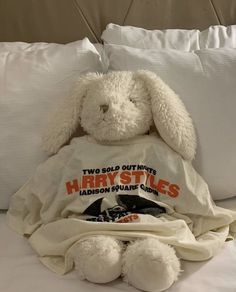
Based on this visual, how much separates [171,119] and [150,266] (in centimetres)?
39

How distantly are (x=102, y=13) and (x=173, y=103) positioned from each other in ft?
1.60

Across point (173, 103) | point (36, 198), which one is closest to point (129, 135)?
point (173, 103)

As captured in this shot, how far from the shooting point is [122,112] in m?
1.15

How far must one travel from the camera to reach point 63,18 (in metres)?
1.48

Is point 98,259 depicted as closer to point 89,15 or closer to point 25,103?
point 25,103

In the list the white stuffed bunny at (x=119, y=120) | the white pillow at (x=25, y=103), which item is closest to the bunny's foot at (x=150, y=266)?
the white stuffed bunny at (x=119, y=120)

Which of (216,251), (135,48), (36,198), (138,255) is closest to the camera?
(138,255)

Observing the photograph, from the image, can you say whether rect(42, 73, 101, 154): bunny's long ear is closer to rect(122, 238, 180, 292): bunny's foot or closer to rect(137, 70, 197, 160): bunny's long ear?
rect(137, 70, 197, 160): bunny's long ear

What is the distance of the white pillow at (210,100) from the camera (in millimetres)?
1240

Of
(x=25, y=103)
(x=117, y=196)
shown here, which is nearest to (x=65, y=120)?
(x=25, y=103)

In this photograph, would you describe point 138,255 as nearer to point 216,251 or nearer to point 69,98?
point 216,251

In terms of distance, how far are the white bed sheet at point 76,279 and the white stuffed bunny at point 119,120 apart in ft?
0.09

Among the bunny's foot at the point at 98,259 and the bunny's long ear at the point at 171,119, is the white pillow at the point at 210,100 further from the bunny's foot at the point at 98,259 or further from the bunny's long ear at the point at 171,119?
the bunny's foot at the point at 98,259

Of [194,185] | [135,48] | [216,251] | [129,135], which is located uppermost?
[135,48]
